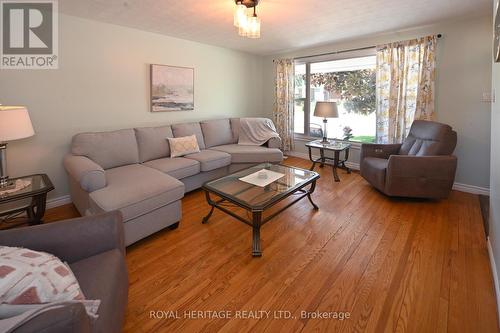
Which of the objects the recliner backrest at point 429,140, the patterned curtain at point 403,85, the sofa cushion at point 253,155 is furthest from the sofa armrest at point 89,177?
the patterned curtain at point 403,85

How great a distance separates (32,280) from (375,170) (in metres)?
3.34

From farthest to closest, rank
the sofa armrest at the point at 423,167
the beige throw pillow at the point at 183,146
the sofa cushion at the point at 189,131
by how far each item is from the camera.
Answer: the sofa cushion at the point at 189,131
the beige throw pillow at the point at 183,146
the sofa armrest at the point at 423,167

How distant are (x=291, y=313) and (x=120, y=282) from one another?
0.96 m

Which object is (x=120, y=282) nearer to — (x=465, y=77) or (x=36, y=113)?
(x=36, y=113)

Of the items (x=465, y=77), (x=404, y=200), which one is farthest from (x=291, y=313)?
(x=465, y=77)

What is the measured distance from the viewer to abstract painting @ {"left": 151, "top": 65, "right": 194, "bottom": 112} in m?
3.66

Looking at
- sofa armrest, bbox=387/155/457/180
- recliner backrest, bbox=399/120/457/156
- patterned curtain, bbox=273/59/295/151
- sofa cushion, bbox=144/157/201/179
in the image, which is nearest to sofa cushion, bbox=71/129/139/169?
sofa cushion, bbox=144/157/201/179

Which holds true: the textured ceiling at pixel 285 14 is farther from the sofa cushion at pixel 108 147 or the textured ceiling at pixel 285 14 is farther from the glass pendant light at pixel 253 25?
the sofa cushion at pixel 108 147

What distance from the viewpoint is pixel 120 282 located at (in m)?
1.26

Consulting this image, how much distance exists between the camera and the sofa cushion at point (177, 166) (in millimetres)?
2942

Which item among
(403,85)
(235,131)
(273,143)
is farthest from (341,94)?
(235,131)

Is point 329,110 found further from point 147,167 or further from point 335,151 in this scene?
point 147,167

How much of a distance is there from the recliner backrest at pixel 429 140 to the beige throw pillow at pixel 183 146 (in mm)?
2880

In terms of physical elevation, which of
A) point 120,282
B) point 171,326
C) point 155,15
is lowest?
point 171,326
